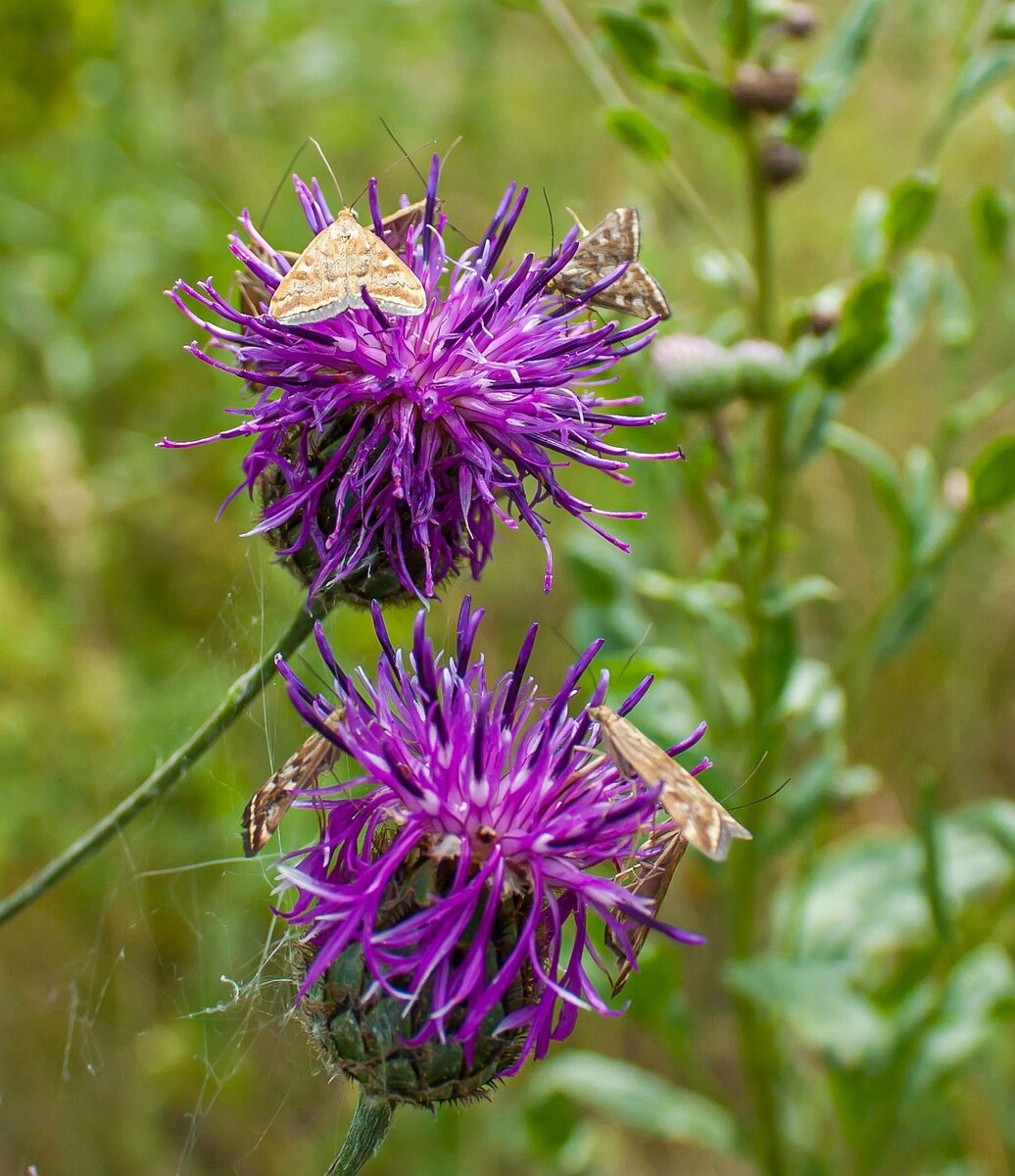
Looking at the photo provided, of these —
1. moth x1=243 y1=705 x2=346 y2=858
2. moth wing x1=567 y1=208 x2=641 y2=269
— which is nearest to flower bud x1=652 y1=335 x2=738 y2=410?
moth wing x1=567 y1=208 x2=641 y2=269

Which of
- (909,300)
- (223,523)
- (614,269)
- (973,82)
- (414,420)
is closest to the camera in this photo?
(414,420)

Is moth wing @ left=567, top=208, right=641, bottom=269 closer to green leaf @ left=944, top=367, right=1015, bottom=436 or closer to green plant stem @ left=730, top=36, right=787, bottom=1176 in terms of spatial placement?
green plant stem @ left=730, top=36, right=787, bottom=1176

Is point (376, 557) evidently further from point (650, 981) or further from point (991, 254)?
point (991, 254)

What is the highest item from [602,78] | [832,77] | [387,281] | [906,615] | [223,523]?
[602,78]

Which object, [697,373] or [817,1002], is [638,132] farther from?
[817,1002]

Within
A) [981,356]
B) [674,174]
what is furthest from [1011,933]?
[674,174]

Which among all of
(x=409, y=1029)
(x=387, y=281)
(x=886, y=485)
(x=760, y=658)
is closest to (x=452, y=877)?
(x=409, y=1029)

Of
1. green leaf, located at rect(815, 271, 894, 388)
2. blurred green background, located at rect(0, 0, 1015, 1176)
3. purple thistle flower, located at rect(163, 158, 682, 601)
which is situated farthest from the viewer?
blurred green background, located at rect(0, 0, 1015, 1176)
